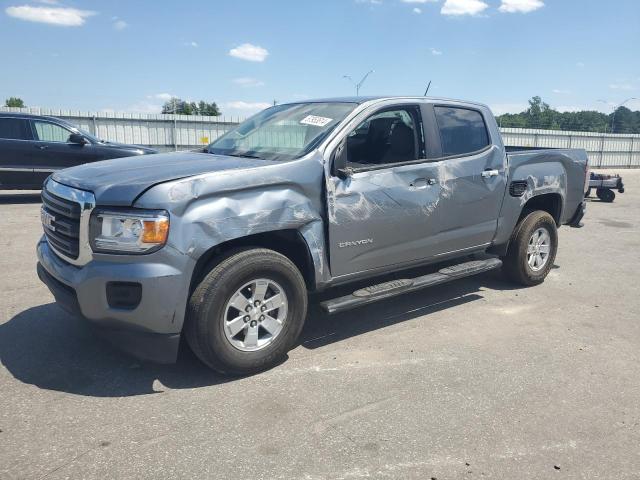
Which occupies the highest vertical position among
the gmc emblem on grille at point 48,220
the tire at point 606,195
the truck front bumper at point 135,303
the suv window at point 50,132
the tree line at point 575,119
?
the tree line at point 575,119

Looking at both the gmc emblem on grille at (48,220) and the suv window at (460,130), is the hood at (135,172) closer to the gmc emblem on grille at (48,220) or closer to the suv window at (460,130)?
the gmc emblem on grille at (48,220)

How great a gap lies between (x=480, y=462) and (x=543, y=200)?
4251 mm

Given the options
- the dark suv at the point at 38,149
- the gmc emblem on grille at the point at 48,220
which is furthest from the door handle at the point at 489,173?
the dark suv at the point at 38,149

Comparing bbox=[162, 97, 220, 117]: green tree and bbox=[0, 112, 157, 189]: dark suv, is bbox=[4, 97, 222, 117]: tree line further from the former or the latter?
bbox=[0, 112, 157, 189]: dark suv

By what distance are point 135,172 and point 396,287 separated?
7.27 ft

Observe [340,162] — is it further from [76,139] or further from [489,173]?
[76,139]

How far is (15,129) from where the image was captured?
10836 mm

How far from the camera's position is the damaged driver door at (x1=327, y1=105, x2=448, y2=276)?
409 centimetres

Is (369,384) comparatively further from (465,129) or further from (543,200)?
(543,200)

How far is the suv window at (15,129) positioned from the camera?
10.8 m

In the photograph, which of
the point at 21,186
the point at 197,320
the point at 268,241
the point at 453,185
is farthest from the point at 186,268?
the point at 21,186

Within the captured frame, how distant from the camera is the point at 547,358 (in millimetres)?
4168

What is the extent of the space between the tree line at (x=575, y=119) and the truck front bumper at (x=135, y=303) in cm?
3011

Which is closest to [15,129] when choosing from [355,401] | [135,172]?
[135,172]
